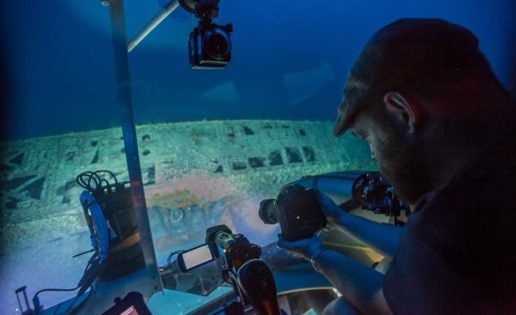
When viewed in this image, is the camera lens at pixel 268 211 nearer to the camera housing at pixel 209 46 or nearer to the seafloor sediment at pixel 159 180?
the camera housing at pixel 209 46

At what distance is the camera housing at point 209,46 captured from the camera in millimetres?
2549

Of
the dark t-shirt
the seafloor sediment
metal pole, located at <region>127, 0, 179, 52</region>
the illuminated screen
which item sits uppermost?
metal pole, located at <region>127, 0, 179, 52</region>

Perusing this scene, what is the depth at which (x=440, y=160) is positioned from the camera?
85cm

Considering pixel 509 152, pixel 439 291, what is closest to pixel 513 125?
pixel 509 152

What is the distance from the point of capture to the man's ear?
0.86 metres

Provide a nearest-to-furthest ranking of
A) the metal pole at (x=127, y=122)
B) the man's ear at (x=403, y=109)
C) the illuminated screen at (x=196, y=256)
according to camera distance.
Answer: the man's ear at (x=403, y=109), the illuminated screen at (x=196, y=256), the metal pole at (x=127, y=122)

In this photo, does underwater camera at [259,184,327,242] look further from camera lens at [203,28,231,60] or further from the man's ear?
camera lens at [203,28,231,60]

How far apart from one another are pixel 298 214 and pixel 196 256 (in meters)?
0.66

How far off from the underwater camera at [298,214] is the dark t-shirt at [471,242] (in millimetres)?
682

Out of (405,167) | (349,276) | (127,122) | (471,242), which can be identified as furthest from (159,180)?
(471,242)

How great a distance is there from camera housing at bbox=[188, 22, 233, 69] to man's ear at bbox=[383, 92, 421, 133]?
80.7 inches

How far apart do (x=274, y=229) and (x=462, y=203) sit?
1019 centimetres

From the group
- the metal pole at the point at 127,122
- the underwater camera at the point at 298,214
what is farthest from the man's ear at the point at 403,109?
the metal pole at the point at 127,122

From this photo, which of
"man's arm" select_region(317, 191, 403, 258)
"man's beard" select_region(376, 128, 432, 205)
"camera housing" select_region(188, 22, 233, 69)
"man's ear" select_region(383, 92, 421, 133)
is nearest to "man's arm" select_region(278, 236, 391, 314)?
"man's arm" select_region(317, 191, 403, 258)
